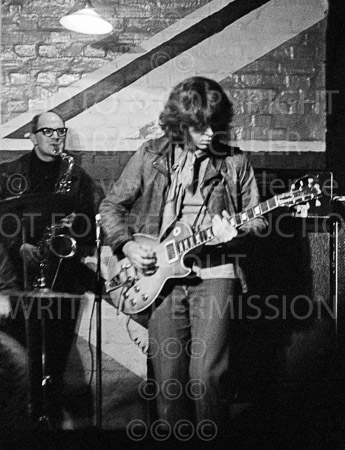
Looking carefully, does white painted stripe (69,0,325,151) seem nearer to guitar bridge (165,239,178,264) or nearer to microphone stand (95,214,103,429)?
microphone stand (95,214,103,429)

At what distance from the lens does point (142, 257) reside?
2.90 m

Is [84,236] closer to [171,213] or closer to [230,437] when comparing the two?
[171,213]

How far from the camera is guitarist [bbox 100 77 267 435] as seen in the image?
295 cm

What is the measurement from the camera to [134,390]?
3.08 meters

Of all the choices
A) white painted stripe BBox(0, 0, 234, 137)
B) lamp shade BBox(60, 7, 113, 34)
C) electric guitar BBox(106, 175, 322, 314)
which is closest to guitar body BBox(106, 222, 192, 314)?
electric guitar BBox(106, 175, 322, 314)

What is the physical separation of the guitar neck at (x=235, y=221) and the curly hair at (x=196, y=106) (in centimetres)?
52

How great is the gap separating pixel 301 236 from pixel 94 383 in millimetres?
1345

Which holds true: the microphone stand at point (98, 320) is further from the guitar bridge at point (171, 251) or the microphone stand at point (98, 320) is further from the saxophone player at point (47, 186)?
the guitar bridge at point (171, 251)

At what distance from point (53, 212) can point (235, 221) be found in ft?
3.19

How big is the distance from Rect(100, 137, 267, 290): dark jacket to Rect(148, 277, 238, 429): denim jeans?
212mm

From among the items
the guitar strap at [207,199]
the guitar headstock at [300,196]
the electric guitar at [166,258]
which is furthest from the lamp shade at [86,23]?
the guitar headstock at [300,196]

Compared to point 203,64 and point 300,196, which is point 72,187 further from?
point 300,196

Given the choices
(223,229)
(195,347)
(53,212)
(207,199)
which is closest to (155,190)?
(207,199)

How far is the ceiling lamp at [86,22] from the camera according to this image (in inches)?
121
